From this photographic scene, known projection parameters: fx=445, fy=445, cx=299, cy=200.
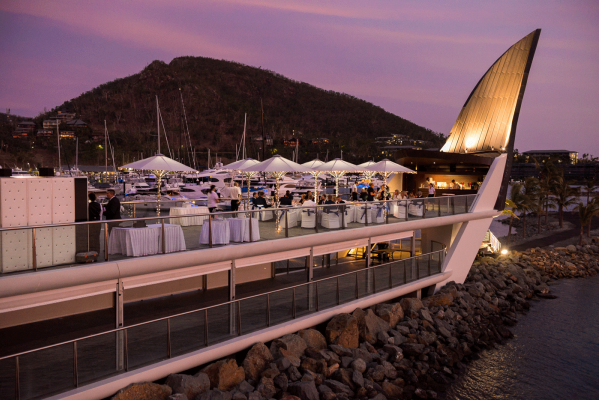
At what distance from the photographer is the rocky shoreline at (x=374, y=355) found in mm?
11953

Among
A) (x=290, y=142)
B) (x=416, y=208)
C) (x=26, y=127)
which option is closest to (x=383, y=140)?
(x=290, y=142)

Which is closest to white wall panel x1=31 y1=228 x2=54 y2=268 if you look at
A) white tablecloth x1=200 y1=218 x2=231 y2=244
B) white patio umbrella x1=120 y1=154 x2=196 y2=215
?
white tablecloth x1=200 y1=218 x2=231 y2=244

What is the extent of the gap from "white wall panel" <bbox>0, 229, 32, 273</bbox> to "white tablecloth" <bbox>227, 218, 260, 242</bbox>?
5.19 meters

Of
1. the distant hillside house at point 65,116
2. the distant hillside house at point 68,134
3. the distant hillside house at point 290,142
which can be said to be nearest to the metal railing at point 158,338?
the distant hillside house at point 68,134

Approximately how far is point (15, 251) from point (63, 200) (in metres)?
2.19

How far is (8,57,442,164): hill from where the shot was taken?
141 meters

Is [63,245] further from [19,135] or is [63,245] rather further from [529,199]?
[19,135]

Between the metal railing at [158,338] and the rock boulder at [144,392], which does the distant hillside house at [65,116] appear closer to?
the metal railing at [158,338]

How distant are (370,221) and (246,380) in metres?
7.68

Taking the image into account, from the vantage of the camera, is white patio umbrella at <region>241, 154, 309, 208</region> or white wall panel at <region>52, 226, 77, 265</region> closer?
white wall panel at <region>52, 226, 77, 265</region>

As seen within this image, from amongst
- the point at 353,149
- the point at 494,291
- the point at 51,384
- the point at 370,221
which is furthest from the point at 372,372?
the point at 353,149

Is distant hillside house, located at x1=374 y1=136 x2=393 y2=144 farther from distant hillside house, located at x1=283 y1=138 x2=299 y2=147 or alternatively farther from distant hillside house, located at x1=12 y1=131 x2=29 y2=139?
distant hillside house, located at x1=12 y1=131 x2=29 y2=139

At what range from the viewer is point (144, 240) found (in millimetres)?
11195

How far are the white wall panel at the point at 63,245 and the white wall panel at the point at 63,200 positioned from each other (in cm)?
149
